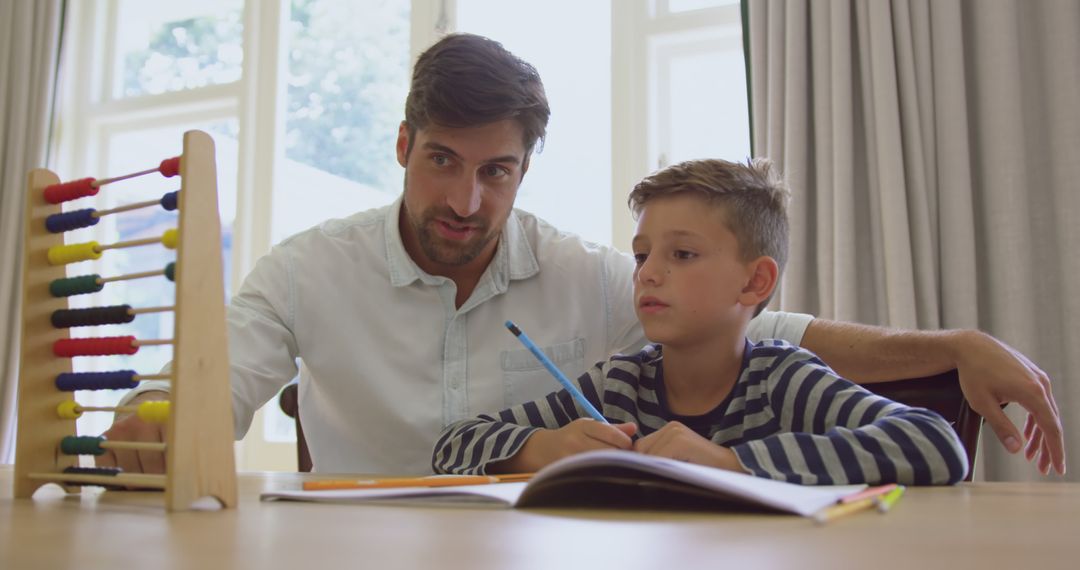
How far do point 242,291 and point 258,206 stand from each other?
8.01 ft

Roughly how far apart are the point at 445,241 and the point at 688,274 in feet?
1.66

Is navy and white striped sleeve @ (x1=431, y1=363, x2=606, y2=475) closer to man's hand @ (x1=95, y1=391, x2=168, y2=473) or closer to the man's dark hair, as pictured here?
man's hand @ (x1=95, y1=391, x2=168, y2=473)

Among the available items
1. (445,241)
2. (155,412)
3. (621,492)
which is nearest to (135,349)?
(155,412)

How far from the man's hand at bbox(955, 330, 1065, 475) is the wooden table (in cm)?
52

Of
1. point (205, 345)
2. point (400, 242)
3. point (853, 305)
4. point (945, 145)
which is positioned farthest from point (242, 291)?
point (945, 145)

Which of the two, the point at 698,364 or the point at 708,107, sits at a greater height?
the point at 708,107

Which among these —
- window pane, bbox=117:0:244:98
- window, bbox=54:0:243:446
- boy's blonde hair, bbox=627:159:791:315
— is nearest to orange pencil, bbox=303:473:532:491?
boy's blonde hair, bbox=627:159:791:315

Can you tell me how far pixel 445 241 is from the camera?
171 cm

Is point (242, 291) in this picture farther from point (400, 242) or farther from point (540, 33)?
point (540, 33)

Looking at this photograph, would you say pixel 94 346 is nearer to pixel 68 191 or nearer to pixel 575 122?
pixel 68 191

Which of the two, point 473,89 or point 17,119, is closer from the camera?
point 473,89

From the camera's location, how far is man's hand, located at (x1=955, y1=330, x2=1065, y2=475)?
4.09ft

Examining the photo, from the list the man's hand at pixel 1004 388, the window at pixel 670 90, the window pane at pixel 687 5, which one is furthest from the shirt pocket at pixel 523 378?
the window pane at pixel 687 5

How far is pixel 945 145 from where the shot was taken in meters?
2.70
